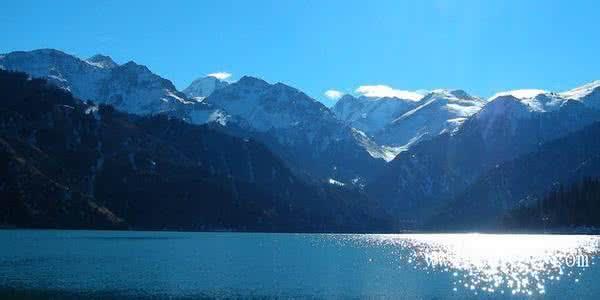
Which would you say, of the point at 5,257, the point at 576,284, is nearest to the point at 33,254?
the point at 5,257

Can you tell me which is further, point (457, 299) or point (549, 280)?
point (549, 280)

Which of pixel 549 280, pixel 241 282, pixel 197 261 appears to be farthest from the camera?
pixel 197 261

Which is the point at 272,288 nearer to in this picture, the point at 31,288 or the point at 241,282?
the point at 241,282

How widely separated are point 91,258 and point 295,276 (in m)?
65.0

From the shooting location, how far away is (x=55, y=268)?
149 meters

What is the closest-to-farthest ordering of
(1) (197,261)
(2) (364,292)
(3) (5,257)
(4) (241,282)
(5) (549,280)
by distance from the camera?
(2) (364,292) < (4) (241,282) < (5) (549,280) < (3) (5,257) < (1) (197,261)

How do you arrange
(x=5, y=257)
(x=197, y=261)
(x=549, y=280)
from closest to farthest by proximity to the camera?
(x=549, y=280) < (x=5, y=257) < (x=197, y=261)

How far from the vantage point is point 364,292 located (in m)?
121

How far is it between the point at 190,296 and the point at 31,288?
26.2 metres

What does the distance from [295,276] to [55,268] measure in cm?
5215

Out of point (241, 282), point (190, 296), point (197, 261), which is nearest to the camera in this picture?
point (190, 296)

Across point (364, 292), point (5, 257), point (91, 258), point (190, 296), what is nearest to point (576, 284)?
point (364, 292)

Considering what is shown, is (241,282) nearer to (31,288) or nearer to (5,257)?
(31,288)

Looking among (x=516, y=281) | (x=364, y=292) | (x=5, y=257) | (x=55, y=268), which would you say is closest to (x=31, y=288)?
(x=55, y=268)
